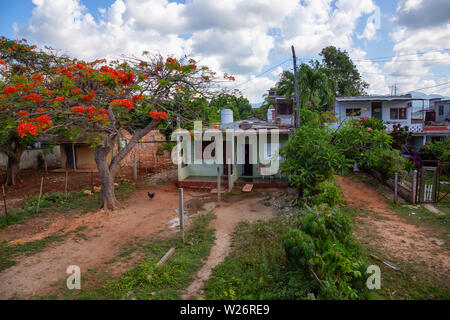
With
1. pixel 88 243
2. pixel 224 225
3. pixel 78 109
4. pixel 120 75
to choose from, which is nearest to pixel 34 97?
pixel 78 109

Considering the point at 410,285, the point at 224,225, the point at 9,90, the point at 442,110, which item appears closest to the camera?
the point at 410,285

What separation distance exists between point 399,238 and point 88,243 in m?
8.03

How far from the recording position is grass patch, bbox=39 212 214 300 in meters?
4.75

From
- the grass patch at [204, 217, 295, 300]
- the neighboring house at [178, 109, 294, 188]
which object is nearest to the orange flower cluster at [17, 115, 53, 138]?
the grass patch at [204, 217, 295, 300]

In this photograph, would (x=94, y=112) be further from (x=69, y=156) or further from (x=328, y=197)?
(x=69, y=156)

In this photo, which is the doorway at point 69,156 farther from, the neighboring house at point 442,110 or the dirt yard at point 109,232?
the neighboring house at point 442,110

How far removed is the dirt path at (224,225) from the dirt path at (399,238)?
10.0 feet

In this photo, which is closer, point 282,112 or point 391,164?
point 391,164

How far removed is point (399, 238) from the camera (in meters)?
7.09

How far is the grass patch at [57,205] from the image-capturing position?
927cm

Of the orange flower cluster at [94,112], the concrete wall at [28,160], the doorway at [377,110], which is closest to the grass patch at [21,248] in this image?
the orange flower cluster at [94,112]

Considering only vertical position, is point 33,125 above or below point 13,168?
above
